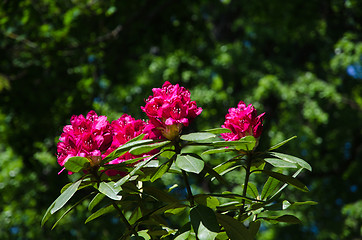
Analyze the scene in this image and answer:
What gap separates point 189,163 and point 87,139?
11.7 inches

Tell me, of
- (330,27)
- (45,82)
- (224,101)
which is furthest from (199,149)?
(330,27)

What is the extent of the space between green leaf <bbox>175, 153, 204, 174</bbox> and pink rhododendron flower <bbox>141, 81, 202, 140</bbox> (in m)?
0.08

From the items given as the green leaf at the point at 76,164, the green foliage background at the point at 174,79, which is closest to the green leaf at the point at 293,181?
the green leaf at the point at 76,164

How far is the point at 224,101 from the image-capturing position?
7.89 m

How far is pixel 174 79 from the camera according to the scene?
25.8ft

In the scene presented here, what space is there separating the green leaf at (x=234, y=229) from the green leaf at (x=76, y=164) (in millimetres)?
376

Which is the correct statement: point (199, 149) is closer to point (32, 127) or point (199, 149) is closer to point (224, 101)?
point (224, 101)

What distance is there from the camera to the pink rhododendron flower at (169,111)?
4.16 ft

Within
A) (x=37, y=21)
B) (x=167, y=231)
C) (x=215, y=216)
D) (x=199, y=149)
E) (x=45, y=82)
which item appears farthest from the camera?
(x=199, y=149)

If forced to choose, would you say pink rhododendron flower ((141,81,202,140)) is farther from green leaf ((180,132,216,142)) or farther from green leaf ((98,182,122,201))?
green leaf ((98,182,122,201))

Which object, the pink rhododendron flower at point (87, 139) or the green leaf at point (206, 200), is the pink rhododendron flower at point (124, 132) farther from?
the green leaf at point (206, 200)

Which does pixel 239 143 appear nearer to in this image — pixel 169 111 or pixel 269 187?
pixel 169 111

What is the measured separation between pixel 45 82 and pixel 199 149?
7.11 ft

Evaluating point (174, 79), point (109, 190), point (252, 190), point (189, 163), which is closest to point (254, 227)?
point (252, 190)
